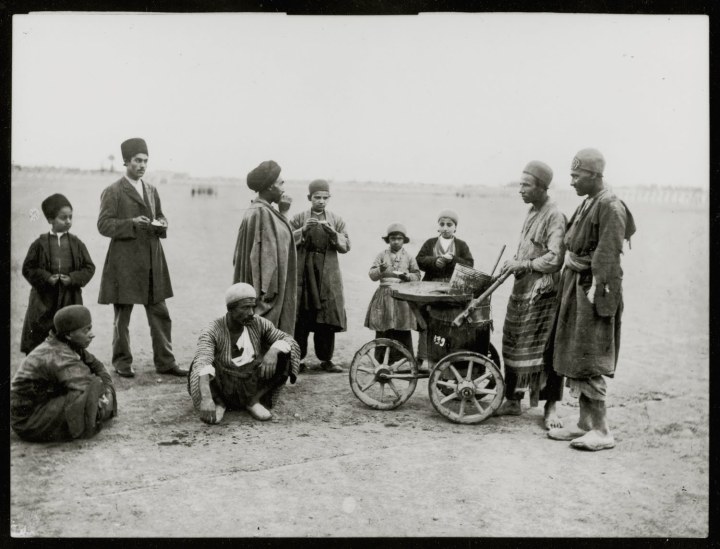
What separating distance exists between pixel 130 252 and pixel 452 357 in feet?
9.91

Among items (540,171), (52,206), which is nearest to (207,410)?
(52,206)

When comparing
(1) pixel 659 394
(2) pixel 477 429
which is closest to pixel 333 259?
(2) pixel 477 429

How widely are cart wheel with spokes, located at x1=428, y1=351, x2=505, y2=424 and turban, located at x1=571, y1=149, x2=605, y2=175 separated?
1.61 m

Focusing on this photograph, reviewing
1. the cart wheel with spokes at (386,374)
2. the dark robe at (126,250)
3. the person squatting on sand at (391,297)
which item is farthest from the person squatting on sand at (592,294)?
the dark robe at (126,250)

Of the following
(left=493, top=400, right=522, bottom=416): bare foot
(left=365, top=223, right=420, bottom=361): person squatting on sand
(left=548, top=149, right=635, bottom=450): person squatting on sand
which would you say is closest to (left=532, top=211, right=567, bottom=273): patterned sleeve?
(left=548, top=149, right=635, bottom=450): person squatting on sand

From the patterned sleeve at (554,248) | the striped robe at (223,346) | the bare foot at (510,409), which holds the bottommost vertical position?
the bare foot at (510,409)

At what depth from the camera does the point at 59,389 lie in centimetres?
500

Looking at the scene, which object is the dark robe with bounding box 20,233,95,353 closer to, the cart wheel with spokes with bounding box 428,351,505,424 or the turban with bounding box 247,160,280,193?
the turban with bounding box 247,160,280,193

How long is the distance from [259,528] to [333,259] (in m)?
3.04

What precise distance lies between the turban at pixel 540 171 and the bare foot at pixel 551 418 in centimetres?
177

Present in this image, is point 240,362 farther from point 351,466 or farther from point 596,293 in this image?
point 596,293

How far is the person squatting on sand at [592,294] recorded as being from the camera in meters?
4.97

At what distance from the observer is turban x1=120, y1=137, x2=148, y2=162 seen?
6121 mm

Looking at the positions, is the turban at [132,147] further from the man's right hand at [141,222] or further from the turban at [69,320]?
the turban at [69,320]
